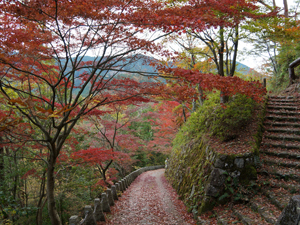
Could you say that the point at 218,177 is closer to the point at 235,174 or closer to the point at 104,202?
the point at 235,174

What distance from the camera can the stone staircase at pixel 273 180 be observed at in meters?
3.86

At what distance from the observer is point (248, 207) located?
13.9ft

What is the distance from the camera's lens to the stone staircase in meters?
3.86

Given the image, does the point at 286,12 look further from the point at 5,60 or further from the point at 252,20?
the point at 5,60

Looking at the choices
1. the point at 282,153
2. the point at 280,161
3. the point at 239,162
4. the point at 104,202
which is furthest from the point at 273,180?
the point at 104,202

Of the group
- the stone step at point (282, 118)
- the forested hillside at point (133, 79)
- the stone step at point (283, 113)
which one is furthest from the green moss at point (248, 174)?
the stone step at point (283, 113)

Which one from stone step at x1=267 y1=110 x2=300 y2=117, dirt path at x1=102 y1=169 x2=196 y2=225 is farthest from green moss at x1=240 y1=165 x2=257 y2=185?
stone step at x1=267 y1=110 x2=300 y2=117

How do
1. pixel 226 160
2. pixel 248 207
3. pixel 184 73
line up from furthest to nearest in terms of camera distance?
1. pixel 226 160
2. pixel 184 73
3. pixel 248 207

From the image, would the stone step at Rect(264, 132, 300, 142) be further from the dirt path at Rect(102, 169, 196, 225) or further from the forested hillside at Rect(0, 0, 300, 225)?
the dirt path at Rect(102, 169, 196, 225)

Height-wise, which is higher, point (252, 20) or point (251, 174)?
point (252, 20)

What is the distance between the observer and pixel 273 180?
4.57m

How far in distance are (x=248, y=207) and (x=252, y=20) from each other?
612cm

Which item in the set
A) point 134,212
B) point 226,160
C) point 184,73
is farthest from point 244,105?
point 134,212

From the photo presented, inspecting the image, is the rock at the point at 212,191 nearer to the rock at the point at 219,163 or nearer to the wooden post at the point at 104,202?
the rock at the point at 219,163
